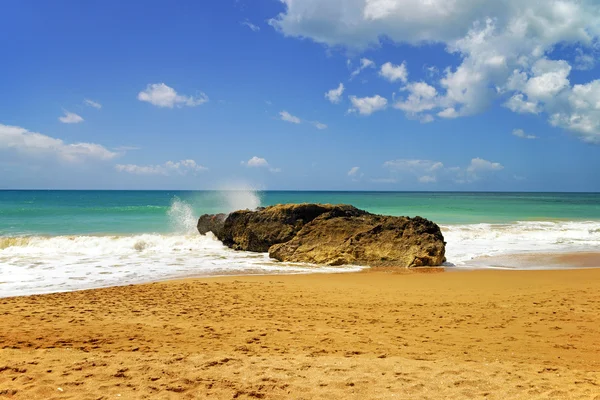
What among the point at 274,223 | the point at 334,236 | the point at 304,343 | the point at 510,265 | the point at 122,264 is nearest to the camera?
the point at 304,343

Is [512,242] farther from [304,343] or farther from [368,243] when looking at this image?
[304,343]

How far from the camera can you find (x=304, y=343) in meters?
6.28

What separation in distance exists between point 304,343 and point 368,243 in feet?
29.9

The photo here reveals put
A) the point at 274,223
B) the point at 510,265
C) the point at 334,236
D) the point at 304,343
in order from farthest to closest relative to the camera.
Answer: the point at 274,223 → the point at 334,236 → the point at 510,265 → the point at 304,343

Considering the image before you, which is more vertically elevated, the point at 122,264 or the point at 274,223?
the point at 274,223

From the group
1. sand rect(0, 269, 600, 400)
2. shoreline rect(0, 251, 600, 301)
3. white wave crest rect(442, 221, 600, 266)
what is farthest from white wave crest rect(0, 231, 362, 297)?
white wave crest rect(442, 221, 600, 266)

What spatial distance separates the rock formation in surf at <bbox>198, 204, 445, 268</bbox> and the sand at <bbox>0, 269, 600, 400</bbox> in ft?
13.1

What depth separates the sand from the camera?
4.67 metres

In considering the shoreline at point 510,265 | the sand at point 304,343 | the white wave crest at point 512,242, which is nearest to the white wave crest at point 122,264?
the shoreline at point 510,265

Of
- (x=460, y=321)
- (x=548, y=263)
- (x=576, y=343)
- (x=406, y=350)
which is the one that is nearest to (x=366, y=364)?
(x=406, y=350)

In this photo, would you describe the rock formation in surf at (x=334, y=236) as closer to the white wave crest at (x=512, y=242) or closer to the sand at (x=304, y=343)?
the white wave crest at (x=512, y=242)

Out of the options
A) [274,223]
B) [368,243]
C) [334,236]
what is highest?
[274,223]

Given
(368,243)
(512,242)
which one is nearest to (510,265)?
(368,243)

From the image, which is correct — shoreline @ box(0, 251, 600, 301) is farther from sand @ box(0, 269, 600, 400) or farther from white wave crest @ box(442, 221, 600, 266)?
sand @ box(0, 269, 600, 400)
